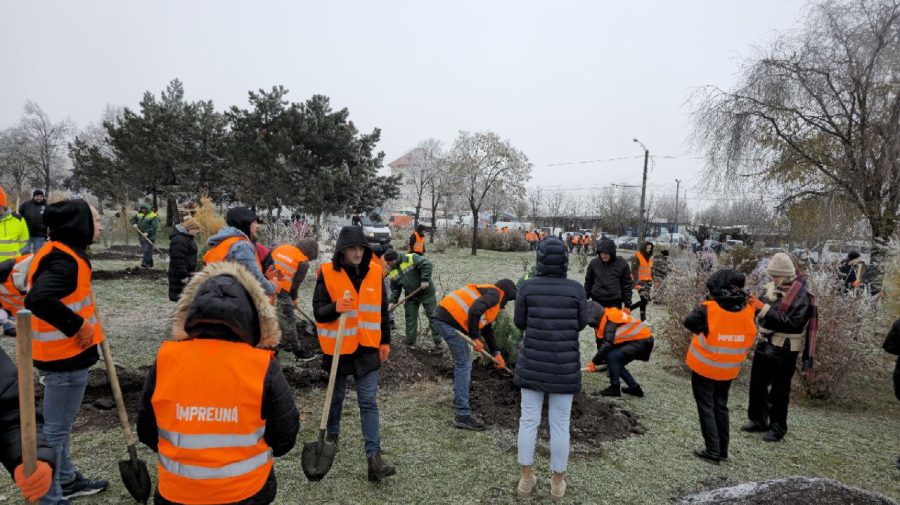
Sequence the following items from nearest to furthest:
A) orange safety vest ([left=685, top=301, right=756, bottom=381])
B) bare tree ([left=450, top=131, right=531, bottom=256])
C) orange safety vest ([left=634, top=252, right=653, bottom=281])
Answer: orange safety vest ([left=685, top=301, right=756, bottom=381]), orange safety vest ([left=634, top=252, right=653, bottom=281]), bare tree ([left=450, top=131, right=531, bottom=256])

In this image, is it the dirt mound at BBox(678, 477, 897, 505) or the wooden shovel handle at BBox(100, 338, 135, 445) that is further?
the dirt mound at BBox(678, 477, 897, 505)

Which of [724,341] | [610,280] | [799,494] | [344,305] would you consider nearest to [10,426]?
[344,305]

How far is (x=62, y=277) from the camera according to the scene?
2.71m

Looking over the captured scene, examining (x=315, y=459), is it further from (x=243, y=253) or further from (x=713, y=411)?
(x=713, y=411)

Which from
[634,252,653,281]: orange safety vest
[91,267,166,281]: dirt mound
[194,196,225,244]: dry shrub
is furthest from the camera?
[194,196,225,244]: dry shrub

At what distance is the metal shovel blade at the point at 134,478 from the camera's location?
8.38 ft

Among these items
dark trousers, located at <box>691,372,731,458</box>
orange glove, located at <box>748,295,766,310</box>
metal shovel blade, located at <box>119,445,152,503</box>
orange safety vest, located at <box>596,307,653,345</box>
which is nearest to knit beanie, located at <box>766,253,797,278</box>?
orange glove, located at <box>748,295,766,310</box>

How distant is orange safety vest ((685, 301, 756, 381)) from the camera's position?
13.0 ft

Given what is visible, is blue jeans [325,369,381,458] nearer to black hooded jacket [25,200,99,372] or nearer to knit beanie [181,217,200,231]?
black hooded jacket [25,200,99,372]

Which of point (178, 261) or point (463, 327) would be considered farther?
point (178, 261)

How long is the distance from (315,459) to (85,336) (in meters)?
1.43

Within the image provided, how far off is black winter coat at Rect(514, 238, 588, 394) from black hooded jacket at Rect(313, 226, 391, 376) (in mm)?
967

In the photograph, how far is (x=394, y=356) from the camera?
6.18 m

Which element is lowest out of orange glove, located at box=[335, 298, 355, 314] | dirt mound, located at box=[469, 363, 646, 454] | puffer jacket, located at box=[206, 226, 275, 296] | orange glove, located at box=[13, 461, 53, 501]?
dirt mound, located at box=[469, 363, 646, 454]
